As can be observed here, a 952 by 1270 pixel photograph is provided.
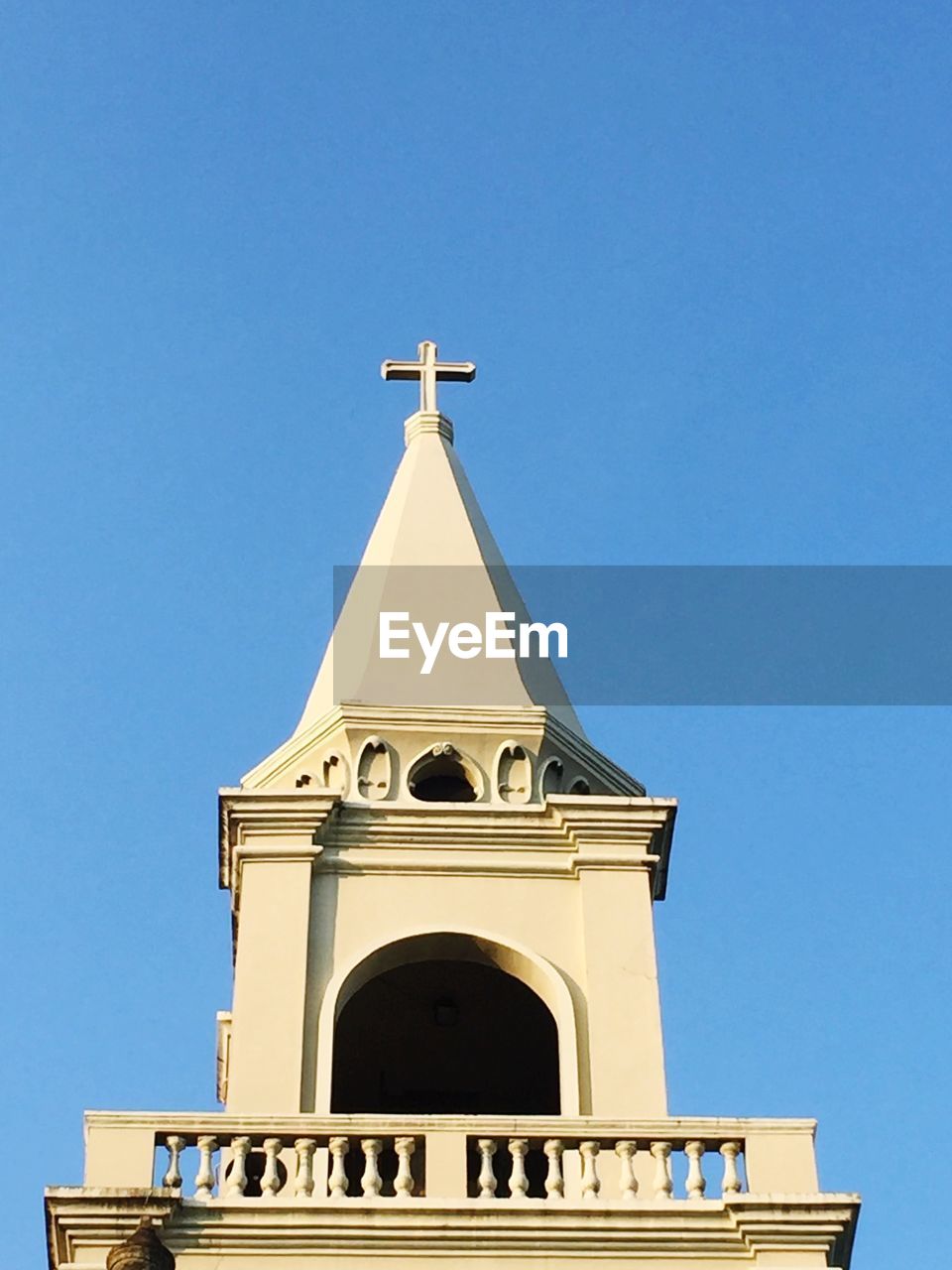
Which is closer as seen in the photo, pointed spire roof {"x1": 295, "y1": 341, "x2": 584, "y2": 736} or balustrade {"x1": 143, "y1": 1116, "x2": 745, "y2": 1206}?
balustrade {"x1": 143, "y1": 1116, "x2": 745, "y2": 1206}

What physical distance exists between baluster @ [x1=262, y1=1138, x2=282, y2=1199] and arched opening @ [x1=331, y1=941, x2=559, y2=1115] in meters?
4.08

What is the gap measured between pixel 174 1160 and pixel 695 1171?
341cm

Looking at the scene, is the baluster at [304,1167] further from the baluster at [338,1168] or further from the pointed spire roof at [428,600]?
the pointed spire roof at [428,600]

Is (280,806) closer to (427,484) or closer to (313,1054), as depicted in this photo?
(313,1054)

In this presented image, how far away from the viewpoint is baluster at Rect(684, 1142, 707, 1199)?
17.5 m

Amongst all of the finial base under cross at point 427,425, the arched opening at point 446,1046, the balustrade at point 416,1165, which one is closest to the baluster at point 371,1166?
the balustrade at point 416,1165

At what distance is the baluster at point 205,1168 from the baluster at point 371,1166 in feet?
3.21

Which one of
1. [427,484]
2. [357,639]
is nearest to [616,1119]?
[357,639]

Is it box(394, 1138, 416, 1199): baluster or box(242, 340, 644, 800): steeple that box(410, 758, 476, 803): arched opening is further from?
box(394, 1138, 416, 1199): baluster

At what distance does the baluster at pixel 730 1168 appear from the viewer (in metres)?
17.5

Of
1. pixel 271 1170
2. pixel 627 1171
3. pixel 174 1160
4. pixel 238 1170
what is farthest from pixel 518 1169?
pixel 174 1160

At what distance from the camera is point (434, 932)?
798 inches

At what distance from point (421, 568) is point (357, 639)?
3.02 feet

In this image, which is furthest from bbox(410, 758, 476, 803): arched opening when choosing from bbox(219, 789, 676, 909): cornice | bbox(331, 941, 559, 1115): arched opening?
bbox(331, 941, 559, 1115): arched opening
